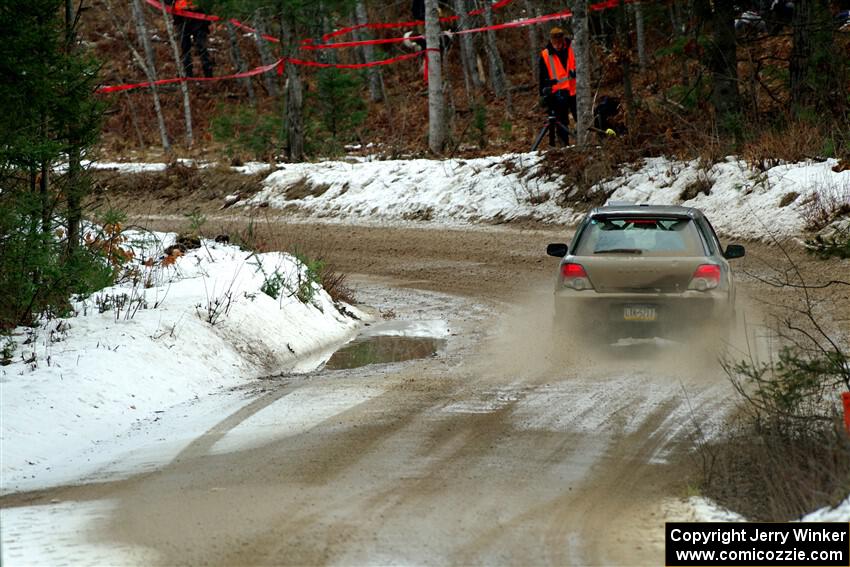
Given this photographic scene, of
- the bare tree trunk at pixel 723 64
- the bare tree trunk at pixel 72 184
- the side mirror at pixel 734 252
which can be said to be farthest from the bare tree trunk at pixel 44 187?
the bare tree trunk at pixel 723 64

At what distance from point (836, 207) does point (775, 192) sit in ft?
5.21

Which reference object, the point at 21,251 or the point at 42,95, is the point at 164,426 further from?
the point at 42,95

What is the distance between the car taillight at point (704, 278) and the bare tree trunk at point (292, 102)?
62.0 ft

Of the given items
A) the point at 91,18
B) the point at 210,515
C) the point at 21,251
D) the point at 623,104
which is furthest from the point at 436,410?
the point at 91,18

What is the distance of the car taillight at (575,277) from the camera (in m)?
11.2

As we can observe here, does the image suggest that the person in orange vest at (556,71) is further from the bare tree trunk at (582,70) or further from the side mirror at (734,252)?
the side mirror at (734,252)

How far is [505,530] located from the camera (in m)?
6.12

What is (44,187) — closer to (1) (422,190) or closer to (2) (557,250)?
(2) (557,250)

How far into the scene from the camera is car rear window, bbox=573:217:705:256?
1118 centimetres

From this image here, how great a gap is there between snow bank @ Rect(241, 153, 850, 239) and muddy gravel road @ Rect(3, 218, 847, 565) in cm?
707

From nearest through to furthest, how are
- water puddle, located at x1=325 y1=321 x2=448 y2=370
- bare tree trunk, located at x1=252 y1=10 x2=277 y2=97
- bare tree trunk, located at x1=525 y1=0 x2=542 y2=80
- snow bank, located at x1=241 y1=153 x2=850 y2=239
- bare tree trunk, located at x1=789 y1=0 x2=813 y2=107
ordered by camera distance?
water puddle, located at x1=325 y1=321 x2=448 y2=370 < snow bank, located at x1=241 y1=153 x2=850 y2=239 < bare tree trunk, located at x1=789 y1=0 x2=813 y2=107 < bare tree trunk, located at x1=525 y1=0 x2=542 y2=80 < bare tree trunk, located at x1=252 y1=10 x2=277 y2=97

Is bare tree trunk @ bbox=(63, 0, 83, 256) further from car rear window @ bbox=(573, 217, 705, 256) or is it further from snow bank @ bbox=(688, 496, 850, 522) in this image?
snow bank @ bbox=(688, 496, 850, 522)

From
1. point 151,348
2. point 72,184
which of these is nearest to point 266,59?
point 72,184

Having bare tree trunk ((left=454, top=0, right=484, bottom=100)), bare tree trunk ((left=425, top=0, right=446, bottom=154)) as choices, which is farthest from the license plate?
bare tree trunk ((left=454, top=0, right=484, bottom=100))
